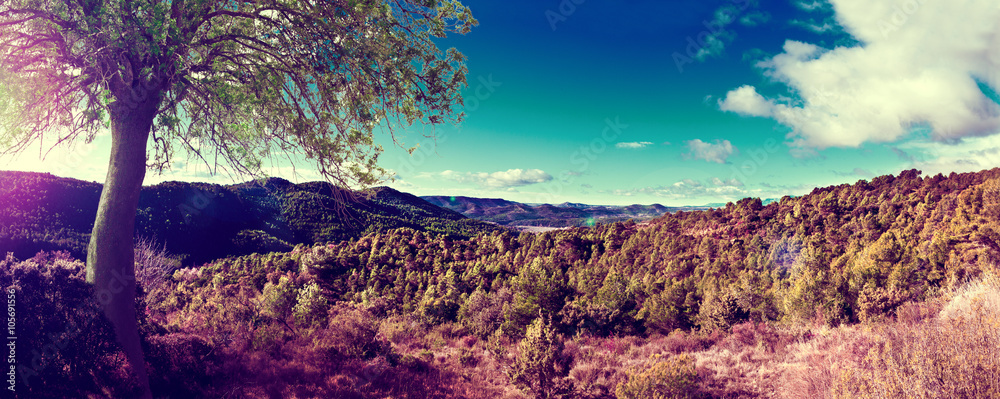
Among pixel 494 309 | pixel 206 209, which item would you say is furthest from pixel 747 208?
pixel 206 209

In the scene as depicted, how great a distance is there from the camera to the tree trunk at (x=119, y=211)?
5047mm

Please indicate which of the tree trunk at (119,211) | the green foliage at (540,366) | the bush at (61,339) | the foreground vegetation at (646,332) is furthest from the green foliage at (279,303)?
the green foliage at (540,366)

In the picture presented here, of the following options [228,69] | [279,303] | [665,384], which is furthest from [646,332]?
[228,69]

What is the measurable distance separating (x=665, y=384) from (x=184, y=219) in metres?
111

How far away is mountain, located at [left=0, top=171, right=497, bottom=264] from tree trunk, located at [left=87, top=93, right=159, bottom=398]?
150 feet

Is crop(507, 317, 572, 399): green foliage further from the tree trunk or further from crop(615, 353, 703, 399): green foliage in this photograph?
the tree trunk

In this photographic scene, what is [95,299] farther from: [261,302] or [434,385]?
[261,302]

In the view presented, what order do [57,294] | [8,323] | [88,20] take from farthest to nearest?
[57,294], [8,323], [88,20]

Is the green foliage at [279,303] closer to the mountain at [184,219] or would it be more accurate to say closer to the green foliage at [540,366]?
the green foliage at [540,366]

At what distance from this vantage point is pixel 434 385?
880 cm

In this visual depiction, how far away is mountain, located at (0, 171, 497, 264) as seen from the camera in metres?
60.8

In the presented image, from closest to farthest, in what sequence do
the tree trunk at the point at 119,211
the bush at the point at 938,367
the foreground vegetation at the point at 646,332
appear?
the bush at the point at 938,367
the tree trunk at the point at 119,211
the foreground vegetation at the point at 646,332

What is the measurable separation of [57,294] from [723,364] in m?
13.3

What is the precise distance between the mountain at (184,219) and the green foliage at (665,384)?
157 ft
